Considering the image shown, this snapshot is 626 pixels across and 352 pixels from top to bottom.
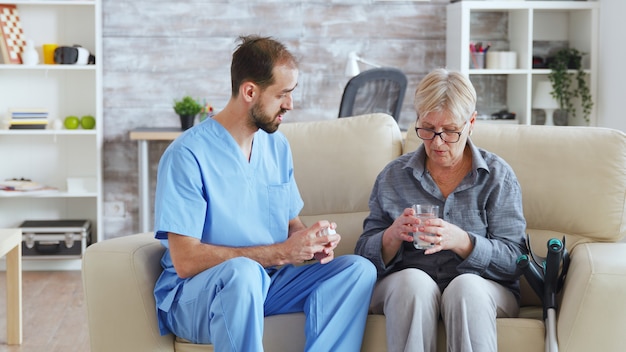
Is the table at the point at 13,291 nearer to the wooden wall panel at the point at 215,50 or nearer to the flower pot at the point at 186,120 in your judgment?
the flower pot at the point at 186,120

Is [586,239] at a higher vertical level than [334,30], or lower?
lower

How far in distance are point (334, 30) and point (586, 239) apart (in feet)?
9.27

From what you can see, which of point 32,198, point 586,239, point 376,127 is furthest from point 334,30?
point 586,239

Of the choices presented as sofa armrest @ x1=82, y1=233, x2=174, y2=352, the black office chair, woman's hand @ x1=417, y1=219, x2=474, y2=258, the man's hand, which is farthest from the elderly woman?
the black office chair

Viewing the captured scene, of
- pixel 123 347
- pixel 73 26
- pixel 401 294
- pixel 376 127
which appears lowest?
pixel 123 347

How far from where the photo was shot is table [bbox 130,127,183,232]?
15.9 ft

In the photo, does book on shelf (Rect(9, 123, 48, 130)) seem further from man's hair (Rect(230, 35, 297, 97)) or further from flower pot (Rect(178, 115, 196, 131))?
man's hair (Rect(230, 35, 297, 97))

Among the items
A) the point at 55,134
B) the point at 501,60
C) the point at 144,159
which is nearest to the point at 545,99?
the point at 501,60

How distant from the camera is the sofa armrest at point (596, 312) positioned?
7.59 feet

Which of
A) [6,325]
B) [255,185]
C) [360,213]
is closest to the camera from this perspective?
[255,185]

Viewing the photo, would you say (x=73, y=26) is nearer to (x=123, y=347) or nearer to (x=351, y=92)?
(x=351, y=92)

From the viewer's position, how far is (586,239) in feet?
9.07

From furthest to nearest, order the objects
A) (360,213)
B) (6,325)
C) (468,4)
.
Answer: (468,4), (6,325), (360,213)

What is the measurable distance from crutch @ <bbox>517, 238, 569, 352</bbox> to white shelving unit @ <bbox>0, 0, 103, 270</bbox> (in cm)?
314
